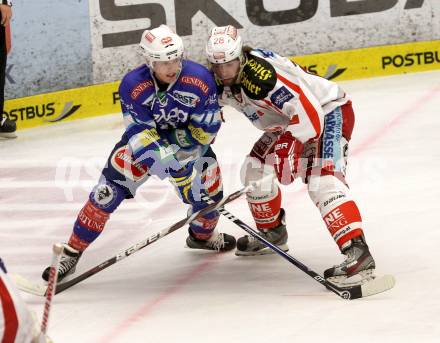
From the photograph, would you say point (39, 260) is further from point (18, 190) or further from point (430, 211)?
point (430, 211)

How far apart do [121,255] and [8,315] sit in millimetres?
1899

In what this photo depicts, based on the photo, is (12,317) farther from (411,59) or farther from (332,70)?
(411,59)

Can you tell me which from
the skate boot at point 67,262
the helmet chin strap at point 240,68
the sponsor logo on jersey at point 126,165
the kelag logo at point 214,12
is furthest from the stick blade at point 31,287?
the kelag logo at point 214,12

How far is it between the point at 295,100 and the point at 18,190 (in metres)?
2.40

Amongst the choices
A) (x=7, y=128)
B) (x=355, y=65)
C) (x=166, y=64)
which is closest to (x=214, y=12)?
(x=355, y=65)

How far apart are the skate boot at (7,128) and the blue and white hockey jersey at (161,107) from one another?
9.41ft

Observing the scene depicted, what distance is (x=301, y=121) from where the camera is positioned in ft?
14.3

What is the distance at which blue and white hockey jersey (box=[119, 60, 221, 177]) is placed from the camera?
4.40 m

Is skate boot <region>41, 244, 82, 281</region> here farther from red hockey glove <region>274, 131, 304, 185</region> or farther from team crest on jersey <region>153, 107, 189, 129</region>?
red hockey glove <region>274, 131, 304, 185</region>

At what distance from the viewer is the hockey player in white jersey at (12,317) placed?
2576 millimetres

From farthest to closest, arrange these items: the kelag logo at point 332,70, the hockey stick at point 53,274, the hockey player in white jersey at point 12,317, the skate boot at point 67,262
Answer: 1. the kelag logo at point 332,70
2. the skate boot at point 67,262
3. the hockey stick at point 53,274
4. the hockey player in white jersey at point 12,317

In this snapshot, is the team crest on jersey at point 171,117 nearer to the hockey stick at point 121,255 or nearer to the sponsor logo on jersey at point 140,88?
the sponsor logo on jersey at point 140,88

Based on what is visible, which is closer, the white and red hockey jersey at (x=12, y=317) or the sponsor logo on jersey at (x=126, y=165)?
the white and red hockey jersey at (x=12, y=317)

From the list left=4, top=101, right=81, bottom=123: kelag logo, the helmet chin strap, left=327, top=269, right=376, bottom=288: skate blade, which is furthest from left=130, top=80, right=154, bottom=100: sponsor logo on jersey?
left=4, top=101, right=81, bottom=123: kelag logo
